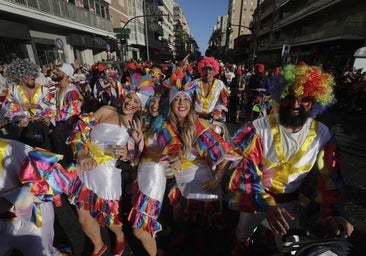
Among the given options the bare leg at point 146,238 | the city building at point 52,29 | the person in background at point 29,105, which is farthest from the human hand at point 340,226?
the city building at point 52,29

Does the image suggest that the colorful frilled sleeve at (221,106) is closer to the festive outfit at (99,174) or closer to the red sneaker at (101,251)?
the festive outfit at (99,174)

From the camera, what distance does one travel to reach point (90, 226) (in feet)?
7.99

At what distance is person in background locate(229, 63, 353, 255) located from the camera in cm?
175

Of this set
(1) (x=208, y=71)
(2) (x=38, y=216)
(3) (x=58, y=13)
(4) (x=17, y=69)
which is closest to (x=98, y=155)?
(2) (x=38, y=216)

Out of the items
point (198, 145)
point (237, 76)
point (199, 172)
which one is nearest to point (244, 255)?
point (199, 172)

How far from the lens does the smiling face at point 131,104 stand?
8.34 feet

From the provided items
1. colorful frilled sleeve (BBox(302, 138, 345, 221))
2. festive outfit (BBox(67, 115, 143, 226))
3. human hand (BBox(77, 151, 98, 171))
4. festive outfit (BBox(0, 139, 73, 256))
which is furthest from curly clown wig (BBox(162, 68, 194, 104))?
colorful frilled sleeve (BBox(302, 138, 345, 221))

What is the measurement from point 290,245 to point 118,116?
201 cm

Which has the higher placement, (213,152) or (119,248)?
(213,152)

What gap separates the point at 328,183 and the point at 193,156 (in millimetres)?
1139

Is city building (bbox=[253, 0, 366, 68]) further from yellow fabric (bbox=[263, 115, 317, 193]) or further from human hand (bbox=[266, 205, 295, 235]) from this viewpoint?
human hand (bbox=[266, 205, 295, 235])

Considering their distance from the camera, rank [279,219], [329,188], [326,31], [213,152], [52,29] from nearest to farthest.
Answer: [279,219] < [329,188] < [213,152] < [52,29] < [326,31]

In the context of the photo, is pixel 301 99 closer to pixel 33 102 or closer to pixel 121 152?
pixel 121 152

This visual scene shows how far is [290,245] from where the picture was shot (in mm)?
1512
